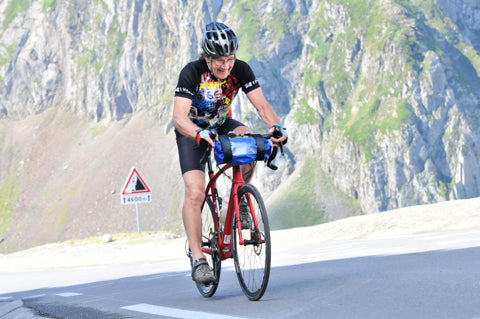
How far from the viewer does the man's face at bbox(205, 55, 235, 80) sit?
5.62 meters

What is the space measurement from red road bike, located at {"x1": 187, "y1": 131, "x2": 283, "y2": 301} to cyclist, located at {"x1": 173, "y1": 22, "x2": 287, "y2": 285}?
20cm

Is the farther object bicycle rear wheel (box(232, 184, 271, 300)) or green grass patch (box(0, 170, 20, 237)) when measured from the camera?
green grass patch (box(0, 170, 20, 237))

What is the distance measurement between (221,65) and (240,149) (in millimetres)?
876

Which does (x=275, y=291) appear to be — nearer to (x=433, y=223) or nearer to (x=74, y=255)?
(x=433, y=223)

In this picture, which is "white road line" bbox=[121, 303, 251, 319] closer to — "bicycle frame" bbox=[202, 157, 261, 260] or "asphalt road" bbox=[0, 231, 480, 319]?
"asphalt road" bbox=[0, 231, 480, 319]

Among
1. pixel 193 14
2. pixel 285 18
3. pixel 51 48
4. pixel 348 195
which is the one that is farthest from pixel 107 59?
pixel 348 195

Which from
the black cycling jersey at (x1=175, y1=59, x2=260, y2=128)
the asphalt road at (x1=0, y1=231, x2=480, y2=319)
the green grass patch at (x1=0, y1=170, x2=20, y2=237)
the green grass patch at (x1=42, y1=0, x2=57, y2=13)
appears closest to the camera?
the asphalt road at (x1=0, y1=231, x2=480, y2=319)

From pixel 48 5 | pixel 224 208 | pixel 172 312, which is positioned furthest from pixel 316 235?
pixel 48 5

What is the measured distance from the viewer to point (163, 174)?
154000 mm

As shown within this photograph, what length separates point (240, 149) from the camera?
17.3 ft

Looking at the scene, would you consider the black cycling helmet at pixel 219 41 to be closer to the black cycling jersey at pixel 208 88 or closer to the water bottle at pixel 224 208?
the black cycling jersey at pixel 208 88

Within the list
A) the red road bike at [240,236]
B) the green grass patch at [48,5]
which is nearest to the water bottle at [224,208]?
the red road bike at [240,236]

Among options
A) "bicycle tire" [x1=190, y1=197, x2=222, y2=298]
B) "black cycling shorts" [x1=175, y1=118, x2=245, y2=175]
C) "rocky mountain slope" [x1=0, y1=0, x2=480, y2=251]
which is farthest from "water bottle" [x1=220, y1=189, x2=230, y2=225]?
"rocky mountain slope" [x1=0, y1=0, x2=480, y2=251]

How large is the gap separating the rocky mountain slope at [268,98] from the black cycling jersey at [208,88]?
13810 cm
